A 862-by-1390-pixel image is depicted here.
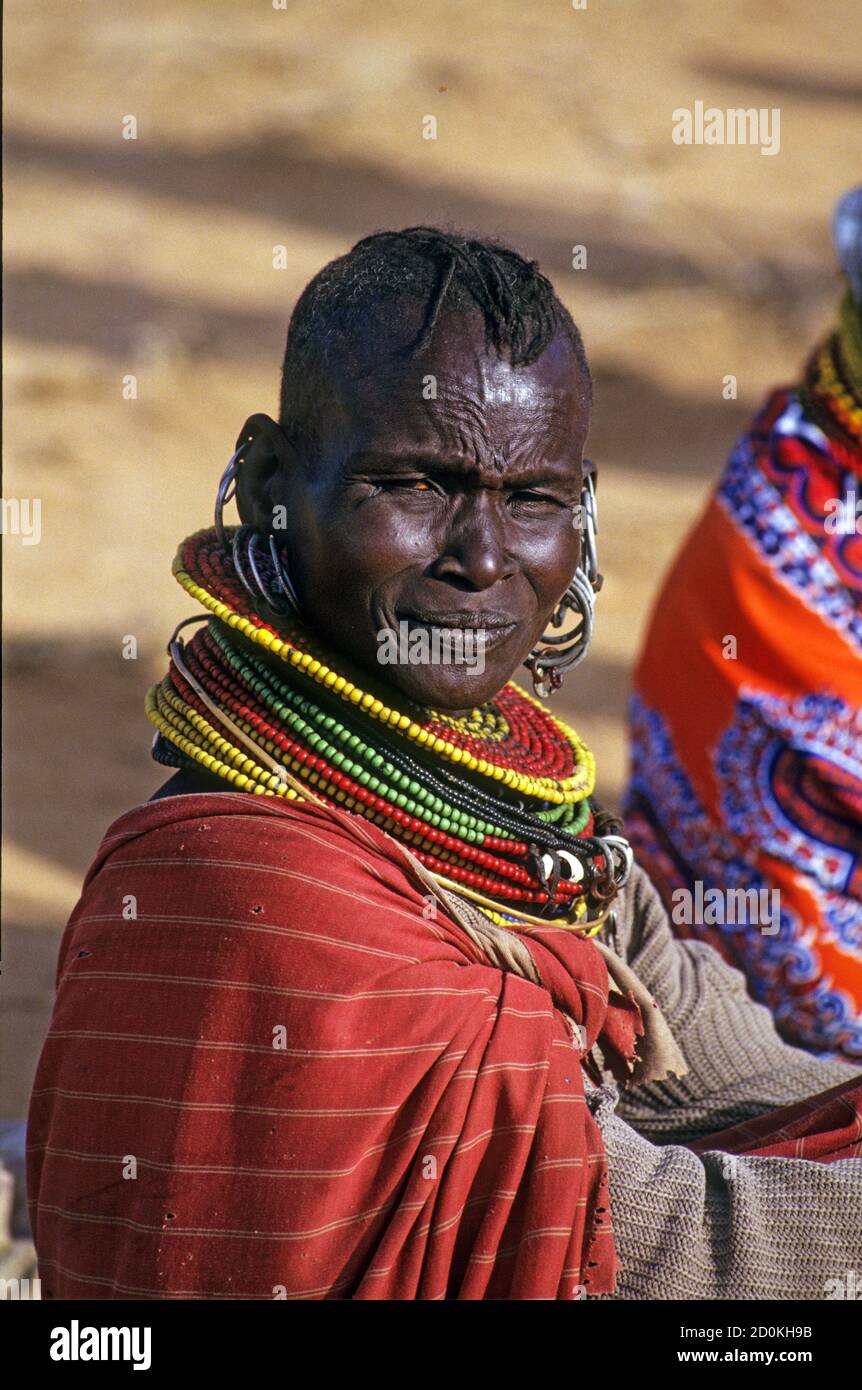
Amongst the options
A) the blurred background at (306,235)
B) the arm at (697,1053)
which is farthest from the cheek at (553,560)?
the blurred background at (306,235)

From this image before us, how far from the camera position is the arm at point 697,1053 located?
9.25 ft

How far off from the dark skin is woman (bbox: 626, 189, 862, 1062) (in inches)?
67.0

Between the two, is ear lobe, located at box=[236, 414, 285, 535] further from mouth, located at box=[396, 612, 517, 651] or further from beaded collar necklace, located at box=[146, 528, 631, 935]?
mouth, located at box=[396, 612, 517, 651]

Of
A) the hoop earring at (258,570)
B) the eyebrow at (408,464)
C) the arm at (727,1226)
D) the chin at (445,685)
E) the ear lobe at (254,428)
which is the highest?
the ear lobe at (254,428)

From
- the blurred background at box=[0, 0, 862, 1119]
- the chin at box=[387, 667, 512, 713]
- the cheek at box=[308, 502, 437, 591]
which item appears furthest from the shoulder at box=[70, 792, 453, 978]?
the blurred background at box=[0, 0, 862, 1119]

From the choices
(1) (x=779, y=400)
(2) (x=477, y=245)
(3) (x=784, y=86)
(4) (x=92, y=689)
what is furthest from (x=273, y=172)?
(2) (x=477, y=245)

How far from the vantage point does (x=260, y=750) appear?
2.29 meters

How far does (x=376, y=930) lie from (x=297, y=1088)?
206 millimetres

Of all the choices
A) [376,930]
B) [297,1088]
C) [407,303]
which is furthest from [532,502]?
[297,1088]

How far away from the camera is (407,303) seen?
2.19 meters

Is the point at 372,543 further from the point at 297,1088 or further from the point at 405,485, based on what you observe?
the point at 297,1088

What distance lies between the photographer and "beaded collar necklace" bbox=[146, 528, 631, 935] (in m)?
2.29

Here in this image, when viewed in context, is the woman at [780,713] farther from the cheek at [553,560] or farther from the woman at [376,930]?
the cheek at [553,560]
